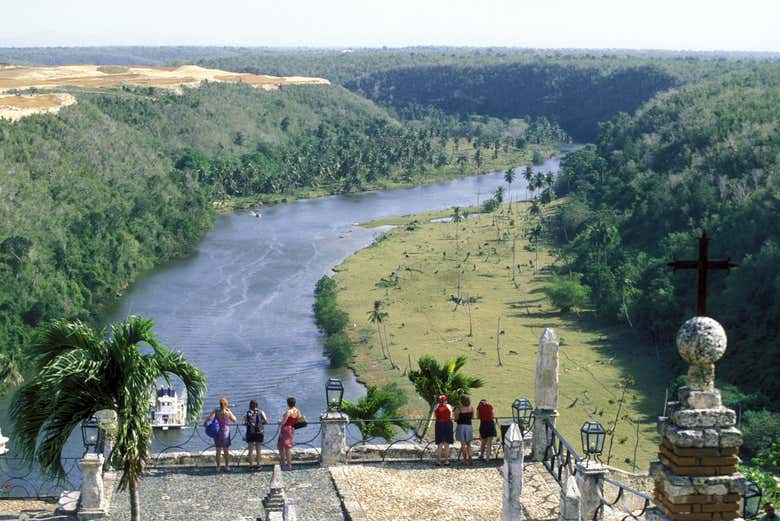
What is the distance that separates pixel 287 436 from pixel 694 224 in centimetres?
6011

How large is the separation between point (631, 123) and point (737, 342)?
78.0 meters

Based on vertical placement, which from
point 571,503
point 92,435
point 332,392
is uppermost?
point 571,503

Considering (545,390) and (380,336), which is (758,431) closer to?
(380,336)

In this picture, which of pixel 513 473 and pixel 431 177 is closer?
pixel 513 473

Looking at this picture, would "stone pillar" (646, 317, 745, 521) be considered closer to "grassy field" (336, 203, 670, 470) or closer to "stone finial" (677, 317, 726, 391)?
"stone finial" (677, 317, 726, 391)

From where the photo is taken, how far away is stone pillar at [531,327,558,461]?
19672 millimetres

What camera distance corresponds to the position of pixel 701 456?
37.0 ft

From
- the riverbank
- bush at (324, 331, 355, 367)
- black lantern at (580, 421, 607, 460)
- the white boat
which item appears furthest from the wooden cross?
the riverbank

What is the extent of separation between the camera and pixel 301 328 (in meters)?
66.4

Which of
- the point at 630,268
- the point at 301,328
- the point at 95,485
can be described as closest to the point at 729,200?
the point at 630,268

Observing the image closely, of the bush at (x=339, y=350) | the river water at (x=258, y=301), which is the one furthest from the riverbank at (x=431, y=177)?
the bush at (x=339, y=350)

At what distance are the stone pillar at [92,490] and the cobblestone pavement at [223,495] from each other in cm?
30

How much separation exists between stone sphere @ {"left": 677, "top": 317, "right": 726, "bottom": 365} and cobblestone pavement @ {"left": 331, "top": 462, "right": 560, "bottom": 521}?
26.1 ft

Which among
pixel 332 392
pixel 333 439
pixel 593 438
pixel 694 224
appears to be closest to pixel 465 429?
pixel 333 439
